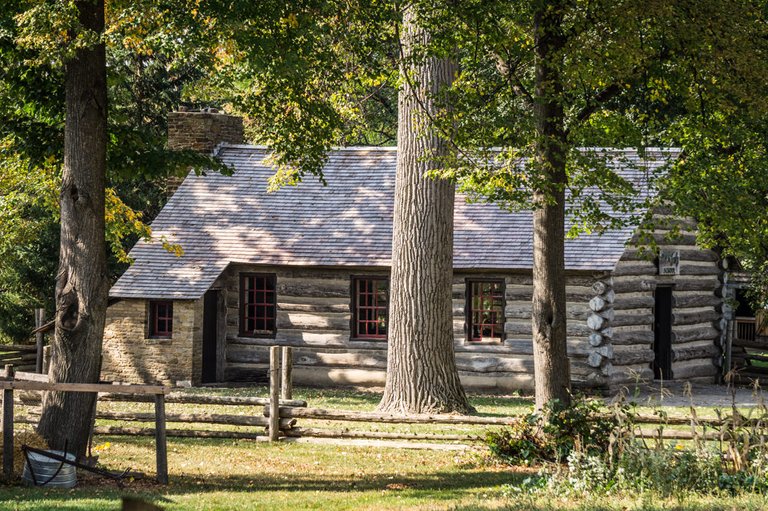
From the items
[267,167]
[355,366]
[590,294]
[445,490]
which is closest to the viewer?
[445,490]

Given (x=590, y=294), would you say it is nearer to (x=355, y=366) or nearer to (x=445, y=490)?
(x=355, y=366)

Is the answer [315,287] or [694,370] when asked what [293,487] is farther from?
[694,370]

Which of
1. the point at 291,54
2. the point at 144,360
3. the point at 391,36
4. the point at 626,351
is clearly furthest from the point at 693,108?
the point at 144,360

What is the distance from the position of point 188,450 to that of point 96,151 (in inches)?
184

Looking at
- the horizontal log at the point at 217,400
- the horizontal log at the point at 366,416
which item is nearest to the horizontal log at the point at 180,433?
the horizontal log at the point at 217,400

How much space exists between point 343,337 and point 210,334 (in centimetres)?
312

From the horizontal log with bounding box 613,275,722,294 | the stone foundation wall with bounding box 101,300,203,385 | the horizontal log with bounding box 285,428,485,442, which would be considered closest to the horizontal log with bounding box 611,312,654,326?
the horizontal log with bounding box 613,275,722,294

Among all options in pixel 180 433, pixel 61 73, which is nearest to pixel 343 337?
pixel 180 433

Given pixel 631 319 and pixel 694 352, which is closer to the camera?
pixel 631 319

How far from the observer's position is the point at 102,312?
13.8 m

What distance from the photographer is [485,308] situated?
25.5 metres

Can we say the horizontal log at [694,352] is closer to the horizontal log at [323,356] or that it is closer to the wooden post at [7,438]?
the horizontal log at [323,356]

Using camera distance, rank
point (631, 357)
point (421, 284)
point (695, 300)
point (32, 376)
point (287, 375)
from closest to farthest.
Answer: point (32, 376) → point (287, 375) → point (421, 284) → point (631, 357) → point (695, 300)

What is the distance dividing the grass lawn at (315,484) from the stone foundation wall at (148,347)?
8.11m
